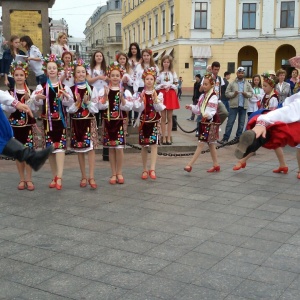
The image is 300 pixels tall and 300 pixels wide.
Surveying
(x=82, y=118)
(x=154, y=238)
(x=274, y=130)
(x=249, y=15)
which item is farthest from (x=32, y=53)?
(x=249, y=15)

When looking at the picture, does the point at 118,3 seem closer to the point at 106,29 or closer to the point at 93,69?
the point at 106,29

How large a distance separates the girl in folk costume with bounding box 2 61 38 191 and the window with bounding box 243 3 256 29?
33289 millimetres

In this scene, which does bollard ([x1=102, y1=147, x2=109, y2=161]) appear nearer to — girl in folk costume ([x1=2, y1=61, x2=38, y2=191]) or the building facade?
girl in folk costume ([x1=2, y1=61, x2=38, y2=191])

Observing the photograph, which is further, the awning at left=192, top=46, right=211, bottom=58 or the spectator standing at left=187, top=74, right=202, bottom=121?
the awning at left=192, top=46, right=211, bottom=58

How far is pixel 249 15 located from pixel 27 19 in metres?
29.2

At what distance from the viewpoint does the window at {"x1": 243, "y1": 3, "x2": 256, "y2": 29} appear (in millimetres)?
37344

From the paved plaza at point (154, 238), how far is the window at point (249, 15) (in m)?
31.9

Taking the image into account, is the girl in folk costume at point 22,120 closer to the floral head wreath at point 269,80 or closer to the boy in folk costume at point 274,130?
the boy in folk costume at point 274,130

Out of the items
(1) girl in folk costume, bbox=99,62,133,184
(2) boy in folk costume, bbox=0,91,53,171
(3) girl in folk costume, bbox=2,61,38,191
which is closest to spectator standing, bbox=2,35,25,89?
(3) girl in folk costume, bbox=2,61,38,191

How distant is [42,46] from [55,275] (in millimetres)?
8807

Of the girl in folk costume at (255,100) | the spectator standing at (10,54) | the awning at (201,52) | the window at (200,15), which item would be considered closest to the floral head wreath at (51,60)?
the spectator standing at (10,54)

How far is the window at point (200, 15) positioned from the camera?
37594 millimetres

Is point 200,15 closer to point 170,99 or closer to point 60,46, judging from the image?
point 170,99

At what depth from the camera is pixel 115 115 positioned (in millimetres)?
7371
